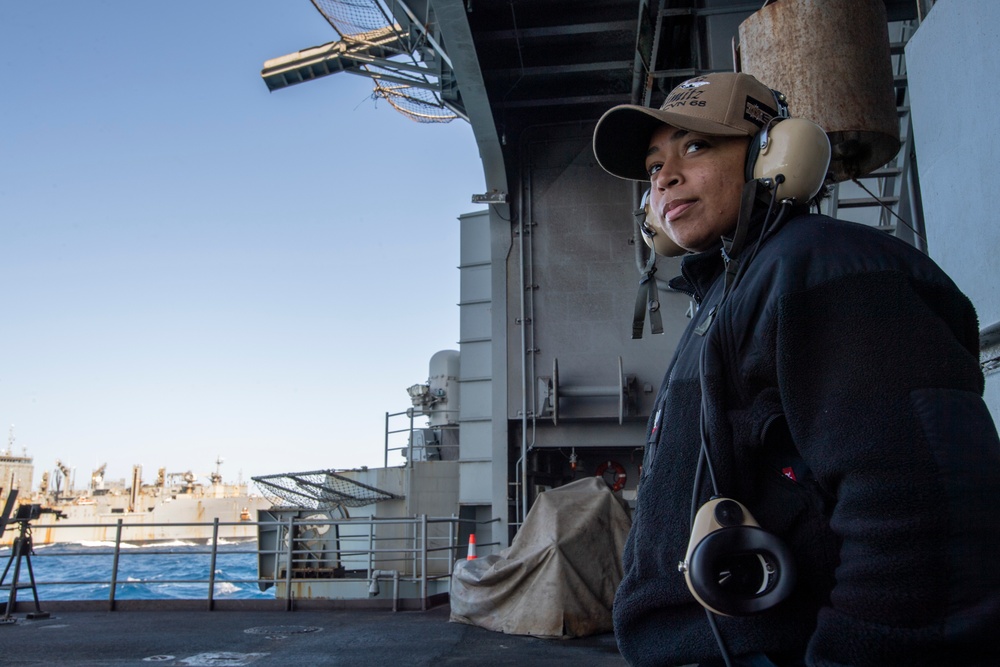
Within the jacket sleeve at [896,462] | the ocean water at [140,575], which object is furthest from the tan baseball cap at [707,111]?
the ocean water at [140,575]

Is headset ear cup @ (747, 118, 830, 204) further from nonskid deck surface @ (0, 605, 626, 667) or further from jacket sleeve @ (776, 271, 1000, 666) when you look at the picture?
nonskid deck surface @ (0, 605, 626, 667)

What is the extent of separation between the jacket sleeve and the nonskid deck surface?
491 centimetres

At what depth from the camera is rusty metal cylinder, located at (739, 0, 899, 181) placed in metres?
4.51

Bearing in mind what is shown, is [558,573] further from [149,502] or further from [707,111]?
[149,502]

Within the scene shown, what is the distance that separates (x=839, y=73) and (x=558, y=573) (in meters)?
4.56

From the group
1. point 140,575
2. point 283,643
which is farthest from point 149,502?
point 283,643

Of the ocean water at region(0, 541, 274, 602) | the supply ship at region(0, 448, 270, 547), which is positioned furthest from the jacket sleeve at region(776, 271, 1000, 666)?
the supply ship at region(0, 448, 270, 547)

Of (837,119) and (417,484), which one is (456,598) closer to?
(837,119)

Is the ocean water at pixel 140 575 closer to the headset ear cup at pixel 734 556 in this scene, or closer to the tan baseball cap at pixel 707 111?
the tan baseball cap at pixel 707 111

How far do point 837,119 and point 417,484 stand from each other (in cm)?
1220

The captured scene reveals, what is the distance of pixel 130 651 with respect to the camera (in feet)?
20.6

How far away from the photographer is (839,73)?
455cm

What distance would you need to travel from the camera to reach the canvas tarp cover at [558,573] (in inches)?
263

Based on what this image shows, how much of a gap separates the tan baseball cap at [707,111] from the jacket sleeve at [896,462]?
0.51 meters
